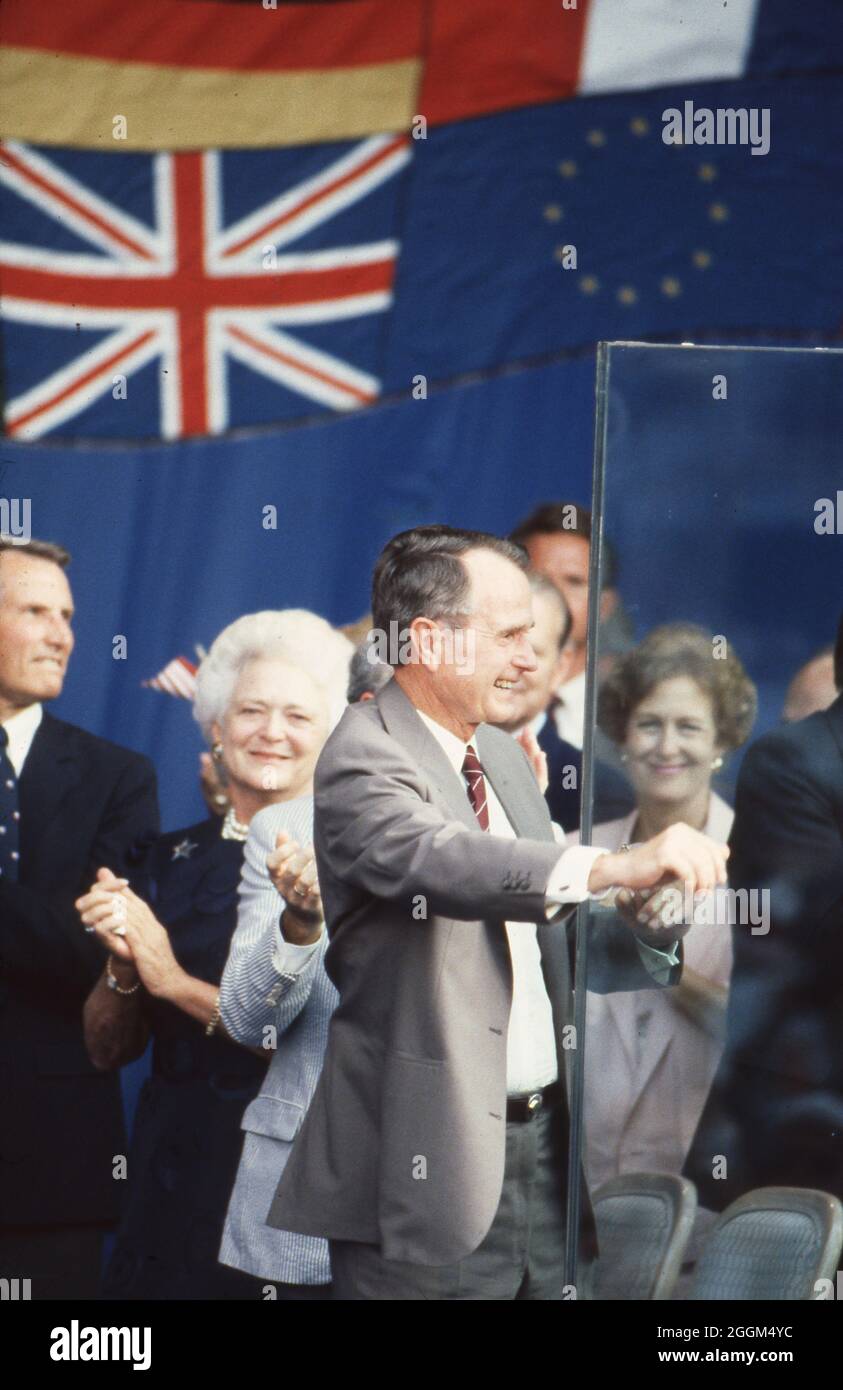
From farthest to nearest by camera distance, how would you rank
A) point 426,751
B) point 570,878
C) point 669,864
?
1. point 426,751
2. point 570,878
3. point 669,864

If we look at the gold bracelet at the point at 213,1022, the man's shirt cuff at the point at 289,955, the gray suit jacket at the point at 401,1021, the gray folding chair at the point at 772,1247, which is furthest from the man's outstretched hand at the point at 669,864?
the gold bracelet at the point at 213,1022

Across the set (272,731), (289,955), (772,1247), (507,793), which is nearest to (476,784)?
(507,793)

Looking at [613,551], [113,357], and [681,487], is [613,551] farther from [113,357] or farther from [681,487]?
[113,357]

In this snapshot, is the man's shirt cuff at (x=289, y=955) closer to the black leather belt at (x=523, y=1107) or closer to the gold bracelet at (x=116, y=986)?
the black leather belt at (x=523, y=1107)

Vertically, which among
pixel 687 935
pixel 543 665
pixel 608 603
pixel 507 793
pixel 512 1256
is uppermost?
pixel 543 665

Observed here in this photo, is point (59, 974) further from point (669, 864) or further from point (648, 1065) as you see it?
point (669, 864)

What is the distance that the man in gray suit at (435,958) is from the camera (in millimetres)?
2406

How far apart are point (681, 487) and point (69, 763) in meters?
1.79

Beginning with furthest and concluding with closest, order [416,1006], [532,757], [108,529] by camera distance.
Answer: [108,529] → [532,757] → [416,1006]

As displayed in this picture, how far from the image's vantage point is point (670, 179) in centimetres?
410

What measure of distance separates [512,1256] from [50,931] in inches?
60.9

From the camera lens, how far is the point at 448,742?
274 cm

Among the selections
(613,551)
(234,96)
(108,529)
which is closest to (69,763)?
(108,529)

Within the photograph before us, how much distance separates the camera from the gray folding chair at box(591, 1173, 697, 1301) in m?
2.71
